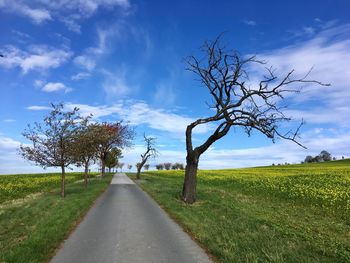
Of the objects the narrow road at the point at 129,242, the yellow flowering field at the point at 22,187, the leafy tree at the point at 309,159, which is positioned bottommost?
the narrow road at the point at 129,242

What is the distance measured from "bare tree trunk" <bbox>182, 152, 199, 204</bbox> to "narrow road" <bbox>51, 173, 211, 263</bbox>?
566 cm

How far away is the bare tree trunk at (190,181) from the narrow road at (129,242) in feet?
18.6

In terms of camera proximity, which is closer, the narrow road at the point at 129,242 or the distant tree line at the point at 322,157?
the narrow road at the point at 129,242

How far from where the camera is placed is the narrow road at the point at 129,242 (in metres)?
8.95

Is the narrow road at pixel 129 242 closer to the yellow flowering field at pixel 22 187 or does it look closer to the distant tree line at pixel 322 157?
the yellow flowering field at pixel 22 187

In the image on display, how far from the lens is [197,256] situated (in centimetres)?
923

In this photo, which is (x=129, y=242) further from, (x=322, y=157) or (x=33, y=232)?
(x=322, y=157)

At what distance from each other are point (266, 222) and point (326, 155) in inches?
6122

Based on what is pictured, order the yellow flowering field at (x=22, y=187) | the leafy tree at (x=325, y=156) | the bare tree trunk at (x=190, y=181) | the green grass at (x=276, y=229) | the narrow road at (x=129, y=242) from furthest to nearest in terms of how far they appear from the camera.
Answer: the leafy tree at (x=325, y=156) → the yellow flowering field at (x=22, y=187) → the bare tree trunk at (x=190, y=181) → the green grass at (x=276, y=229) → the narrow road at (x=129, y=242)

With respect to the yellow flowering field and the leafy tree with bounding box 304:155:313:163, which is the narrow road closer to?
the yellow flowering field

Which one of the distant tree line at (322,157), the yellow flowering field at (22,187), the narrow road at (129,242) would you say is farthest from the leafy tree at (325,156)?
the narrow road at (129,242)

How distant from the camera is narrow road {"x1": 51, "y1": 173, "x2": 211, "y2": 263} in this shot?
8953 mm

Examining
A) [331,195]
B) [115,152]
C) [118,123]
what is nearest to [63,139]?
[331,195]

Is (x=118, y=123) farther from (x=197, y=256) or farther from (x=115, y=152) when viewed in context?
(x=197, y=256)
